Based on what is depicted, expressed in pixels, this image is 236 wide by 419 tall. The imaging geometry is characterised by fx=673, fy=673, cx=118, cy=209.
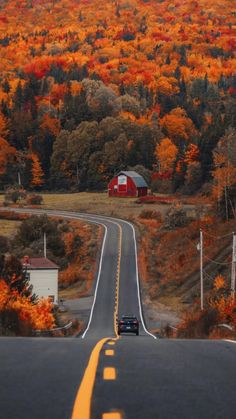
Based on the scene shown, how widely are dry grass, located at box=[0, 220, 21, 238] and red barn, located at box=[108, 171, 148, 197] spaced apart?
32.2m

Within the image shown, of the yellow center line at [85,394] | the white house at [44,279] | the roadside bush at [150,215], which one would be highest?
the yellow center line at [85,394]

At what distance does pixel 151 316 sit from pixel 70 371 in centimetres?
4657

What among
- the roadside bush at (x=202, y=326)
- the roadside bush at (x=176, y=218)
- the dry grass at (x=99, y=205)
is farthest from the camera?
the dry grass at (x=99, y=205)

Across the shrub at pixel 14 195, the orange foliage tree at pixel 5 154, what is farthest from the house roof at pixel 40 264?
the orange foliage tree at pixel 5 154

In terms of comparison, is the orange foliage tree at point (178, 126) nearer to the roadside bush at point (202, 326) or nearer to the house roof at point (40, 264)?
the house roof at point (40, 264)

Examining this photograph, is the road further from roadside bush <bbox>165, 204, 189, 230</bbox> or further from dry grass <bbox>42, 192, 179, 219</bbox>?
dry grass <bbox>42, 192, 179, 219</bbox>

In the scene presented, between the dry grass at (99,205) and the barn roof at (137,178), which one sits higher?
the barn roof at (137,178)

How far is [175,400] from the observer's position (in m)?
7.04

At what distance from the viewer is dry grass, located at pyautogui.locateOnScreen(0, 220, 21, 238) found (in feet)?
293

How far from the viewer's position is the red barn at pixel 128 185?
126312 millimetres

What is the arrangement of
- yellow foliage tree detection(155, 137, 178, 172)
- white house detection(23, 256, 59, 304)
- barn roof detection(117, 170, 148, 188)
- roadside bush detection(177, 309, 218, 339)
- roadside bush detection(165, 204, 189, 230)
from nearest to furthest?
roadside bush detection(177, 309, 218, 339) < white house detection(23, 256, 59, 304) < roadside bush detection(165, 204, 189, 230) < barn roof detection(117, 170, 148, 188) < yellow foliage tree detection(155, 137, 178, 172)

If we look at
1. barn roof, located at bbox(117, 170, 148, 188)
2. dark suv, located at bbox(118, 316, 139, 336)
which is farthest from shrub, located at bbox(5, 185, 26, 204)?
dark suv, located at bbox(118, 316, 139, 336)

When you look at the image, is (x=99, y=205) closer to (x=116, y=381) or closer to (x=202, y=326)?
(x=202, y=326)

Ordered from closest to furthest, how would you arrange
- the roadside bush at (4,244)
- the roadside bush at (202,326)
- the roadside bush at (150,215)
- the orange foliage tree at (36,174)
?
the roadside bush at (202,326) < the roadside bush at (4,244) < the roadside bush at (150,215) < the orange foliage tree at (36,174)
